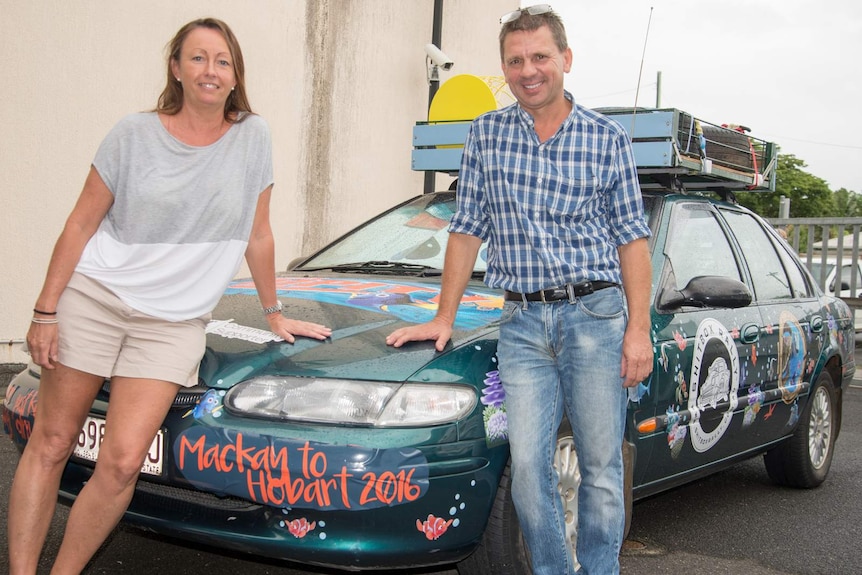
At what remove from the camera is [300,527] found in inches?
99.3

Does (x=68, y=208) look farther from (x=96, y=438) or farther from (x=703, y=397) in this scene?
(x=703, y=397)

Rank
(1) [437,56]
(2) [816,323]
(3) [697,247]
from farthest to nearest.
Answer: (1) [437,56] < (2) [816,323] < (3) [697,247]

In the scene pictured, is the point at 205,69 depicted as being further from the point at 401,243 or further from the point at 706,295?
the point at 706,295

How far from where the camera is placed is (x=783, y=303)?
14.9 ft

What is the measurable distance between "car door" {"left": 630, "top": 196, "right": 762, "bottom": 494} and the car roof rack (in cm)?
18

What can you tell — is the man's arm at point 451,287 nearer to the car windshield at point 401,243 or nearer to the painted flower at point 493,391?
the painted flower at point 493,391

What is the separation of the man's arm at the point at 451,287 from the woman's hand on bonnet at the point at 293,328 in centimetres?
23

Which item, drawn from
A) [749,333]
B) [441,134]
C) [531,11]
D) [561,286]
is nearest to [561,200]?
[561,286]

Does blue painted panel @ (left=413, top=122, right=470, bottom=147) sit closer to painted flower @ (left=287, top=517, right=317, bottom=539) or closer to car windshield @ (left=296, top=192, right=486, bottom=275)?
car windshield @ (left=296, top=192, right=486, bottom=275)

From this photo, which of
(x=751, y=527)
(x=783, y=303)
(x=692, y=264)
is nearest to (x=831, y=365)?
(x=783, y=303)

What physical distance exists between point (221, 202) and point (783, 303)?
3.03 meters

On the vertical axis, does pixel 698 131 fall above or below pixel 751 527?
above

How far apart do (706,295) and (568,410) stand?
1027 millimetres

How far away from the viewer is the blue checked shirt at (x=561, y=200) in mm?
2604
